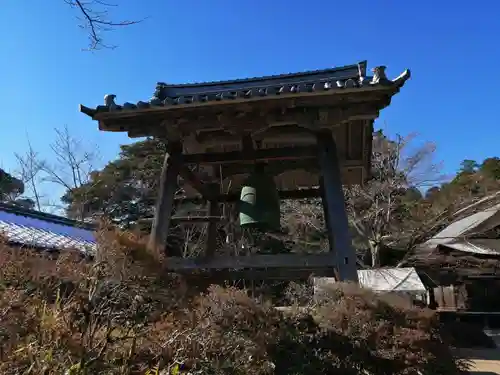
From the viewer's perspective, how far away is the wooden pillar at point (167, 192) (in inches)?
203

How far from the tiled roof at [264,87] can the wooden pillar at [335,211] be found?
744 millimetres

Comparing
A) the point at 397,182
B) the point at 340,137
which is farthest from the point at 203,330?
the point at 397,182

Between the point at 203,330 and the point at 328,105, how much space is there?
297 cm

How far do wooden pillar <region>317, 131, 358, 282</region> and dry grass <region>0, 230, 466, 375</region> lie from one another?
129cm

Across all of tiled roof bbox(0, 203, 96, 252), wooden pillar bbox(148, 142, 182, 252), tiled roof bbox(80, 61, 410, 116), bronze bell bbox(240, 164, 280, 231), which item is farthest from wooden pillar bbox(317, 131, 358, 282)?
tiled roof bbox(0, 203, 96, 252)

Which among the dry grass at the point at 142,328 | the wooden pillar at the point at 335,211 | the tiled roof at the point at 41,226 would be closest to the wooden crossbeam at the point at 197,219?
the wooden pillar at the point at 335,211

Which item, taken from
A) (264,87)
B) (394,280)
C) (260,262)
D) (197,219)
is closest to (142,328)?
(260,262)

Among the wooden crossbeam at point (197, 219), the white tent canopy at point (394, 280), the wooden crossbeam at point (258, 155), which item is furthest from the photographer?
the white tent canopy at point (394, 280)

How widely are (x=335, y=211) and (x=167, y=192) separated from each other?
1.98m

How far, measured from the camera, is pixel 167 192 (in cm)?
541

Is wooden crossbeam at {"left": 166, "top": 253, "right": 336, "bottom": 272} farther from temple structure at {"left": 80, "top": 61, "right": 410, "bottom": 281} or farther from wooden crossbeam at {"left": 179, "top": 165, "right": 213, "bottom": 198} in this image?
wooden crossbeam at {"left": 179, "top": 165, "right": 213, "bottom": 198}

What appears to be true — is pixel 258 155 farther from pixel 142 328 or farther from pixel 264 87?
pixel 142 328

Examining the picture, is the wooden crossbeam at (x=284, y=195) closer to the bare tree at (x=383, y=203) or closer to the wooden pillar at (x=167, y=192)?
the wooden pillar at (x=167, y=192)

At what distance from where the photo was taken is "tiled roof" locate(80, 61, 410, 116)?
4574mm
